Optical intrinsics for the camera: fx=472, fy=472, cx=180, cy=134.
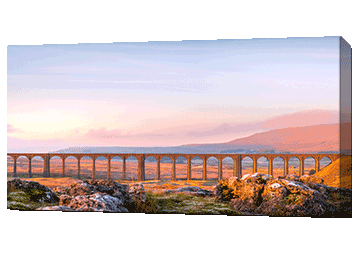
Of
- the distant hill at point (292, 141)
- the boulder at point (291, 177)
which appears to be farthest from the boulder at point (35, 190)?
the boulder at point (291, 177)

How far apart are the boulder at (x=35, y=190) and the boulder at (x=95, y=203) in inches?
42.4

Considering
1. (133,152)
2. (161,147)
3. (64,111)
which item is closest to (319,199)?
(161,147)

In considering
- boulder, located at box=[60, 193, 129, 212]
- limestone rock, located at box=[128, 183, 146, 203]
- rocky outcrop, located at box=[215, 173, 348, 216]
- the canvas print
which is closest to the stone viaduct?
the canvas print

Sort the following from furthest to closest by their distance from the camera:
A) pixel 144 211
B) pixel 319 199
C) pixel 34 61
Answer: pixel 34 61 < pixel 144 211 < pixel 319 199

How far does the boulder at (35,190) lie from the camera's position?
61.5 ft

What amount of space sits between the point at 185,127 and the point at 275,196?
428 centimetres

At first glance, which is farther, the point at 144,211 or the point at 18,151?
the point at 18,151

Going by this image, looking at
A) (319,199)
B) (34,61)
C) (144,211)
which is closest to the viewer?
(319,199)

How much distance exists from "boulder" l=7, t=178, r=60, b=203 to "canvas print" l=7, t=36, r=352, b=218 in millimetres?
41

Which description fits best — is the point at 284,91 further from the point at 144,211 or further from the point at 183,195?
the point at 144,211

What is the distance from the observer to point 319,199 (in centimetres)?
1658

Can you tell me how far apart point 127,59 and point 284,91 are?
20.0ft

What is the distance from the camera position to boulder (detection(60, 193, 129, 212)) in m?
17.4

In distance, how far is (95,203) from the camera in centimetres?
1747
